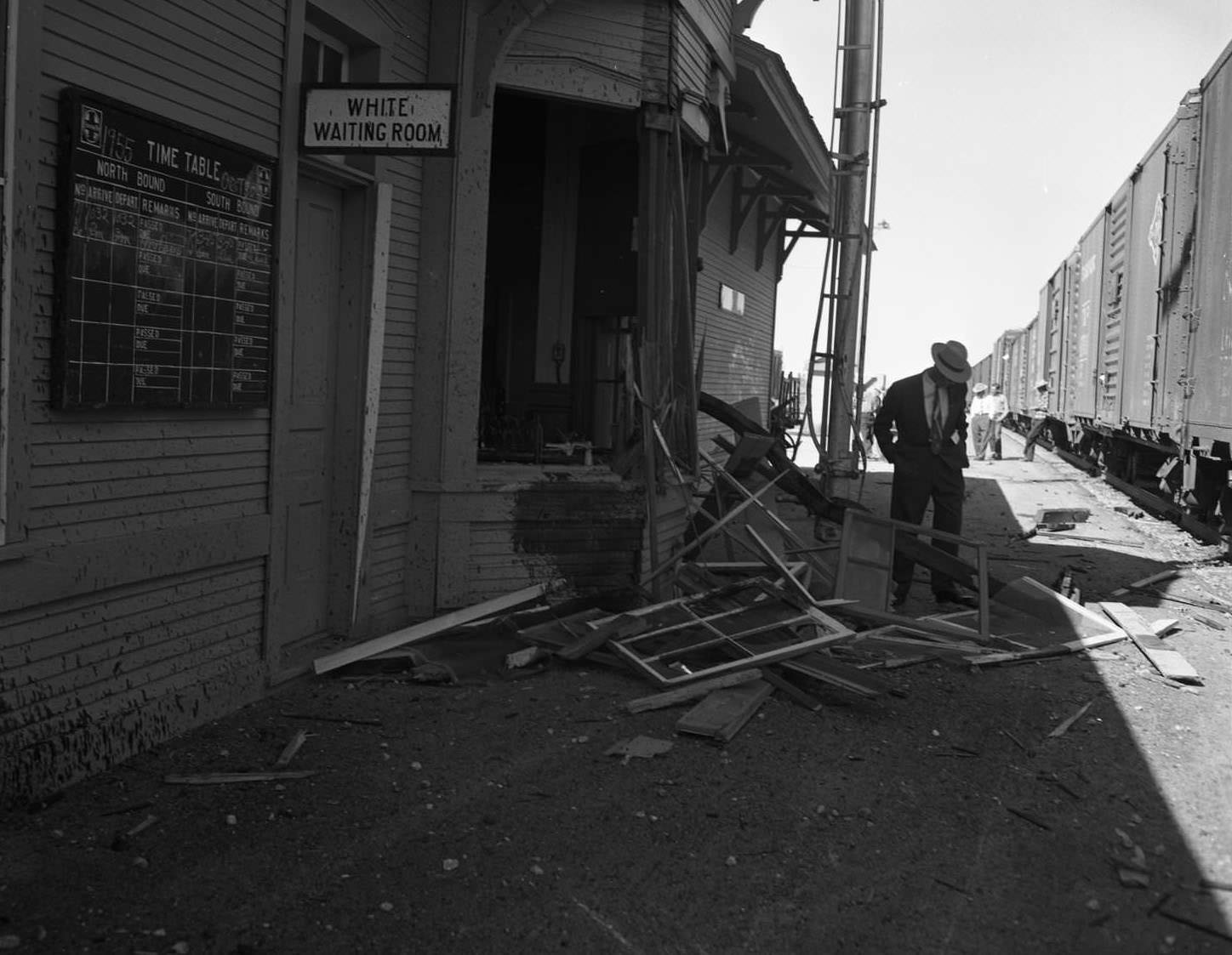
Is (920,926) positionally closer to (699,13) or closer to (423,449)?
(423,449)

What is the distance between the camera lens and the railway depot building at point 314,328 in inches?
167

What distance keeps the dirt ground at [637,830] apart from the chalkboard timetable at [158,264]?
1529 mm

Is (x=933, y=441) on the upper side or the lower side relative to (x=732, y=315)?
lower

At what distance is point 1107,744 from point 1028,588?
2829 mm

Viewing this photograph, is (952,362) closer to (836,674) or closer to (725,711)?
(836,674)

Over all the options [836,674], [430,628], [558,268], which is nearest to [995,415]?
[558,268]

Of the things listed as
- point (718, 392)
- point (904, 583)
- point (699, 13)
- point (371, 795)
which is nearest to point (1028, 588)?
point (904, 583)

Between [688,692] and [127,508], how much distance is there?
2.69 m

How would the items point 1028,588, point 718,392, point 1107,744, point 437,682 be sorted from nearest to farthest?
1. point 1107,744
2. point 437,682
3. point 1028,588
4. point 718,392

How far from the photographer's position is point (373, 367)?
6.54 meters

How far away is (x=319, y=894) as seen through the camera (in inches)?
145

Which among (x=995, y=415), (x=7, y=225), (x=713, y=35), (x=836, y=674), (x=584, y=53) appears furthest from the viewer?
(x=995, y=415)

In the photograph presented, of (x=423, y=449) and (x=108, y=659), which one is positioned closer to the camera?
(x=108, y=659)

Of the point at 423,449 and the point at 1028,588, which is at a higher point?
the point at 423,449
